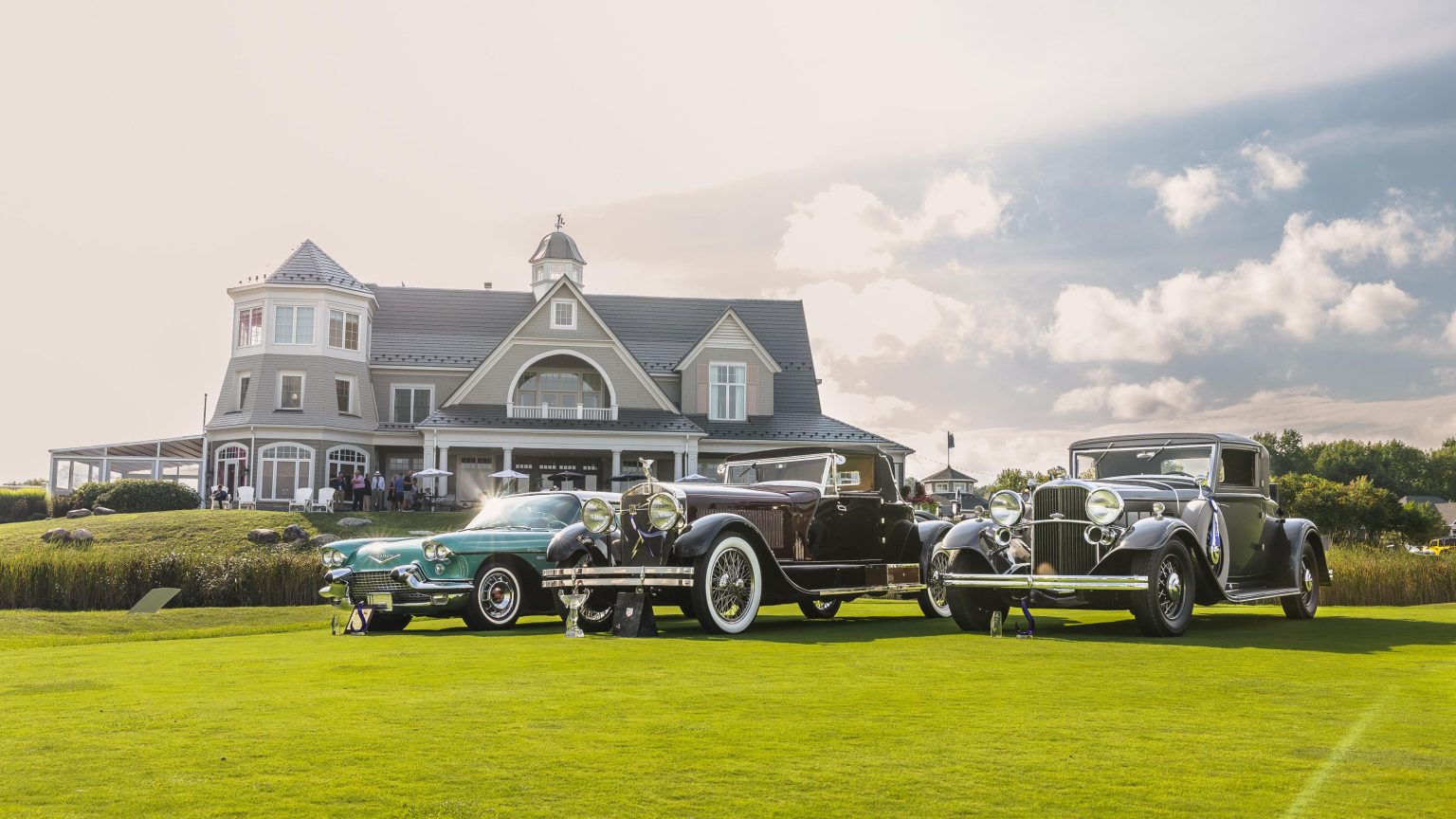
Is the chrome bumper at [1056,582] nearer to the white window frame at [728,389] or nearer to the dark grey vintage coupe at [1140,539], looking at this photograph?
the dark grey vintage coupe at [1140,539]

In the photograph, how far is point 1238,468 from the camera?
12.8 m

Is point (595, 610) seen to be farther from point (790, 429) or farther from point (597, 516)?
point (790, 429)

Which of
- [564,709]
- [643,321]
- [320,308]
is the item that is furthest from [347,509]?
[564,709]

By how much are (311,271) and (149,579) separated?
82.5ft

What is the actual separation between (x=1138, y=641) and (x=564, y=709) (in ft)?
18.8

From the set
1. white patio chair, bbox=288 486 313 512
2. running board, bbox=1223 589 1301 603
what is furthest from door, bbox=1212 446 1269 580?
white patio chair, bbox=288 486 313 512

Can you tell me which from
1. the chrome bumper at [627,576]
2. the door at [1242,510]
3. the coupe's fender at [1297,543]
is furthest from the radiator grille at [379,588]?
the coupe's fender at [1297,543]

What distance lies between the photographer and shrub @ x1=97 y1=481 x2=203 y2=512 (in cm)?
3969

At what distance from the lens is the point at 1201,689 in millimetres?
6934

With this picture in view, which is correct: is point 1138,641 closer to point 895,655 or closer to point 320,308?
Answer: point 895,655

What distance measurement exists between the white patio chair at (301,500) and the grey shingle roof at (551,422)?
4149 millimetres

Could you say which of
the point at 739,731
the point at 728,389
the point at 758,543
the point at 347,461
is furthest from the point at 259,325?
the point at 739,731

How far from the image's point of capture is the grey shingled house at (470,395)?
41.8 metres

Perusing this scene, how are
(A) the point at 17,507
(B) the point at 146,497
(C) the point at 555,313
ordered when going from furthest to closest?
(A) the point at 17,507 < (C) the point at 555,313 < (B) the point at 146,497
